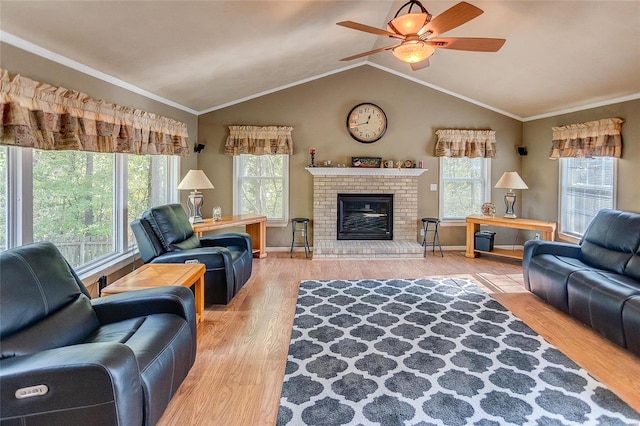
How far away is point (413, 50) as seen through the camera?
303 centimetres

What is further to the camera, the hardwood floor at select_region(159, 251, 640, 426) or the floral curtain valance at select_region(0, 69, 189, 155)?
the floral curtain valance at select_region(0, 69, 189, 155)

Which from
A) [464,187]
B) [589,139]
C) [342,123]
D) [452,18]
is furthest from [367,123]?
[452,18]

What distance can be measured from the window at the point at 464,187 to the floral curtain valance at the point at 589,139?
1128 millimetres

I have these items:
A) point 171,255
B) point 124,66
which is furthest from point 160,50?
point 171,255

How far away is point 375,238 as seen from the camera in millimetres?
6430

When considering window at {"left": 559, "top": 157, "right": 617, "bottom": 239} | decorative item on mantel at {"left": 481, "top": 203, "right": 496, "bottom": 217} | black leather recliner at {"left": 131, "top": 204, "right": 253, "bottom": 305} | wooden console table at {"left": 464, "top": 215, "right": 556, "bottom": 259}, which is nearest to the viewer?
black leather recliner at {"left": 131, "top": 204, "right": 253, "bottom": 305}

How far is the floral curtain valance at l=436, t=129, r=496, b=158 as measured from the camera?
632cm

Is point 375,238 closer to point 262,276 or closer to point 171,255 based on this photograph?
point 262,276

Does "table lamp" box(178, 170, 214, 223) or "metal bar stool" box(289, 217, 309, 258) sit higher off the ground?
"table lamp" box(178, 170, 214, 223)

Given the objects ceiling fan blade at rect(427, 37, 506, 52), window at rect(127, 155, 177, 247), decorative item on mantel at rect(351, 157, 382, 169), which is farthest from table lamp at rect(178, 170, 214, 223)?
ceiling fan blade at rect(427, 37, 506, 52)

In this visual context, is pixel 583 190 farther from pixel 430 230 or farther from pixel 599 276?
pixel 599 276

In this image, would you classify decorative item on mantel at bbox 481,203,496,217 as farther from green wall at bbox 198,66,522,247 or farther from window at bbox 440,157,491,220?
green wall at bbox 198,66,522,247

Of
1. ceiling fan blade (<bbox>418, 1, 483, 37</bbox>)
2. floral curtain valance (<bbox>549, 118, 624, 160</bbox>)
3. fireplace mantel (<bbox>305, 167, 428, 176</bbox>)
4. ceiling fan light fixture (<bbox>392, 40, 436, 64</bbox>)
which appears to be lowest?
fireplace mantel (<bbox>305, 167, 428, 176</bbox>)

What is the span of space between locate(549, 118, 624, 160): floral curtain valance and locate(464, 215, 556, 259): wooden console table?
3.49 feet
